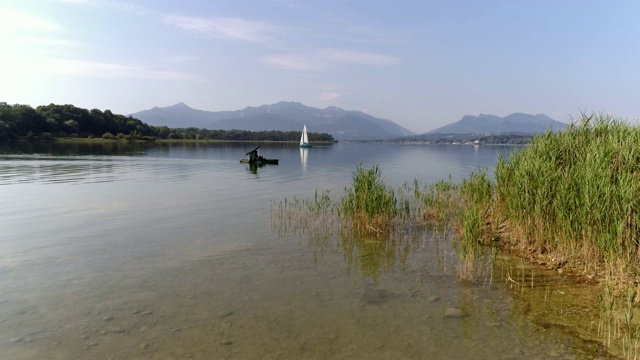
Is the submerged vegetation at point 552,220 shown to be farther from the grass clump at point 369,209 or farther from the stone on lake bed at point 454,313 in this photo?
the stone on lake bed at point 454,313

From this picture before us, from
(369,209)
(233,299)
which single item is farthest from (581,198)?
(233,299)

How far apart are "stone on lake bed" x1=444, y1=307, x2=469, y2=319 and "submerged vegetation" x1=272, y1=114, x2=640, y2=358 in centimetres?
253

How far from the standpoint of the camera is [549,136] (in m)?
17.0

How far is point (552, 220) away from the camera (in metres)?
14.5

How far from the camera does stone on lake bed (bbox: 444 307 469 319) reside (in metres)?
10.5

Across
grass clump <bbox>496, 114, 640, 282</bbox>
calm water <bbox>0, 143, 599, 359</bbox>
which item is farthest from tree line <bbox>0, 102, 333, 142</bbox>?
grass clump <bbox>496, 114, 640, 282</bbox>

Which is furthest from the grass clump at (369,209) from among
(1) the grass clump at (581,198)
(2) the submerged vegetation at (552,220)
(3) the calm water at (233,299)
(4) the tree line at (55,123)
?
(4) the tree line at (55,123)

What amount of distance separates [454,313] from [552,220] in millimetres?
6857

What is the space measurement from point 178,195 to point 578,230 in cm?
2937

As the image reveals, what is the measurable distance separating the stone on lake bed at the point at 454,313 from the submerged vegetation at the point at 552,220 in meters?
2.53

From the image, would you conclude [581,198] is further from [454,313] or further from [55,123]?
[55,123]

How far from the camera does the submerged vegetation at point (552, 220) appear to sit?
36.4 ft

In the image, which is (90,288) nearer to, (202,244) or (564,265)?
(202,244)

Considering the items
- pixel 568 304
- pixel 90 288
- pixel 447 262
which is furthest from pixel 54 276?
pixel 568 304
